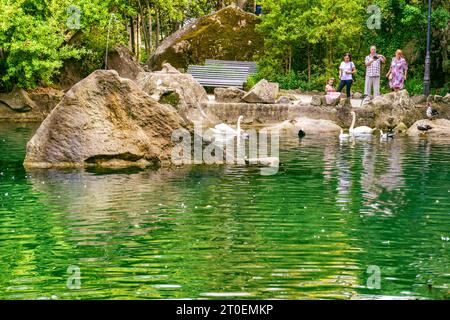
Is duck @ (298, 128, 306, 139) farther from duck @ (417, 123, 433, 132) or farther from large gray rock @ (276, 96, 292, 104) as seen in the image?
large gray rock @ (276, 96, 292, 104)

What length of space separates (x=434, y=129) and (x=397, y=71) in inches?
174

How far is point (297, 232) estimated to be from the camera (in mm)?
11930

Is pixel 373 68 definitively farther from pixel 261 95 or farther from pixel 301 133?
pixel 301 133

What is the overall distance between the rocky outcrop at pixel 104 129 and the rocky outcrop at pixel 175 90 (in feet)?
31.9

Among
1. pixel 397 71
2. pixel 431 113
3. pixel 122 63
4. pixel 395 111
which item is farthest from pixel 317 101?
pixel 122 63

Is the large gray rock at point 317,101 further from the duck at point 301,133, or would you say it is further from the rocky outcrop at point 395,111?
the duck at point 301,133

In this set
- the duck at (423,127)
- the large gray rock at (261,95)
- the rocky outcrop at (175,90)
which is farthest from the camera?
the large gray rock at (261,95)

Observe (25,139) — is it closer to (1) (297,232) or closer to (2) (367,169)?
(2) (367,169)

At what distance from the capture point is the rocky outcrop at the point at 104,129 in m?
18.7

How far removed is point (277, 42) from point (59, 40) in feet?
31.9

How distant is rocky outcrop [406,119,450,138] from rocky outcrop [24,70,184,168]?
11129 millimetres

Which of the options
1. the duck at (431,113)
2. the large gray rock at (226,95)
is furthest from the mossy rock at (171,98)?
the duck at (431,113)
